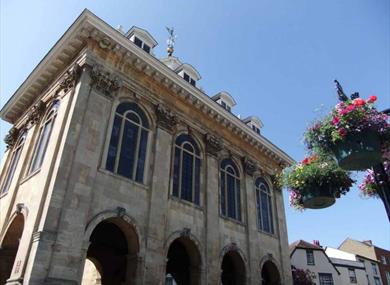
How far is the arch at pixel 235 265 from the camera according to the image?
18031 mm

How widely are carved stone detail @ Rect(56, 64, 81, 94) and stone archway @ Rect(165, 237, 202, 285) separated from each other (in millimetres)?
9067

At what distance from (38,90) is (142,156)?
808cm

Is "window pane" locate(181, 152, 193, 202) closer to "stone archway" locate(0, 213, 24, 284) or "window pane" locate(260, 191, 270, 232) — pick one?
"window pane" locate(260, 191, 270, 232)

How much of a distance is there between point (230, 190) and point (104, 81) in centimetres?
1006

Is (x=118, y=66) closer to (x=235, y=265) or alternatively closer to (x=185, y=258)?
(x=185, y=258)

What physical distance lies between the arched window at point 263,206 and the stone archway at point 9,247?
45.3ft

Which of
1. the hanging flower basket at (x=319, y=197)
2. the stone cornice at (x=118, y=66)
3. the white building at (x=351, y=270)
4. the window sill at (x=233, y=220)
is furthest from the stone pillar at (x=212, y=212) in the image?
the white building at (x=351, y=270)

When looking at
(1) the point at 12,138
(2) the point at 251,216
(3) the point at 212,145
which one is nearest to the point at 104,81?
(3) the point at 212,145

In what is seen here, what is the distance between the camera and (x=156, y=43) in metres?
19.3

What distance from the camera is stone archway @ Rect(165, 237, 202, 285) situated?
15930mm

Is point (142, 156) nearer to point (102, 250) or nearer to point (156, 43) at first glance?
point (102, 250)

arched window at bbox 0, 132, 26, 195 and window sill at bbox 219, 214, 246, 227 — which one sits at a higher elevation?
arched window at bbox 0, 132, 26, 195

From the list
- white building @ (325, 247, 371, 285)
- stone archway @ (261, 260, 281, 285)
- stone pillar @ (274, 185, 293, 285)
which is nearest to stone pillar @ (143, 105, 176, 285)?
stone archway @ (261, 260, 281, 285)

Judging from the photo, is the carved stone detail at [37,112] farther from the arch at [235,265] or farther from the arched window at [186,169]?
the arch at [235,265]
